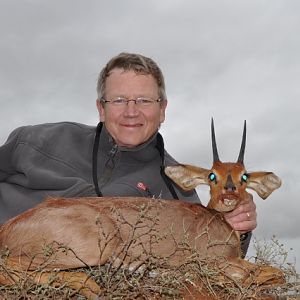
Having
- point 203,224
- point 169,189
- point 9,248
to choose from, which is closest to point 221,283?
point 203,224

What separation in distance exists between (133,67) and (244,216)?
2.55 metres

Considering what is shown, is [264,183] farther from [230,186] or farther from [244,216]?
[230,186]

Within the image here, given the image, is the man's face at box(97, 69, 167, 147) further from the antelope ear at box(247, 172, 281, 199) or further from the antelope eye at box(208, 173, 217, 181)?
the antelope ear at box(247, 172, 281, 199)

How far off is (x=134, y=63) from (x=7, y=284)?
3.79 meters

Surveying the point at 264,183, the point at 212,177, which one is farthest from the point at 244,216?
the point at 264,183

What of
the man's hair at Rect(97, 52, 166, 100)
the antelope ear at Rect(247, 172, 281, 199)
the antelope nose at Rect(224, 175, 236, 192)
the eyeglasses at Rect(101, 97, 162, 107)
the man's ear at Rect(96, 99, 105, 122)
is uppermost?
the man's hair at Rect(97, 52, 166, 100)

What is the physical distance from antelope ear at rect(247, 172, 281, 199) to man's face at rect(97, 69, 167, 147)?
1642mm

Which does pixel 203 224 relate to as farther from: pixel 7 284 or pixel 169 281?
pixel 7 284

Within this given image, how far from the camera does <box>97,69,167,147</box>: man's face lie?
7.48 m

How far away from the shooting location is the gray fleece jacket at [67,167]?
7.05 m

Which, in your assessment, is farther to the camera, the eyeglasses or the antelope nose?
the eyeglasses

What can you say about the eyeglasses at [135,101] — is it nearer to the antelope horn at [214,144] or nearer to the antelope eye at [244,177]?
the antelope horn at [214,144]

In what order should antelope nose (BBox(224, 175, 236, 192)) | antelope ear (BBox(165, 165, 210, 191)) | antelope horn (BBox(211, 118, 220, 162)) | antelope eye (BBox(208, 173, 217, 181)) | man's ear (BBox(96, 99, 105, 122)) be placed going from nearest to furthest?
antelope nose (BBox(224, 175, 236, 192)) < antelope eye (BBox(208, 173, 217, 181)) < antelope horn (BBox(211, 118, 220, 162)) < antelope ear (BBox(165, 165, 210, 191)) < man's ear (BBox(96, 99, 105, 122))

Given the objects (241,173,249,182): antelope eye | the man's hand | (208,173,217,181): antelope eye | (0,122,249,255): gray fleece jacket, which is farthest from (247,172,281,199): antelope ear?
(0,122,249,255): gray fleece jacket
